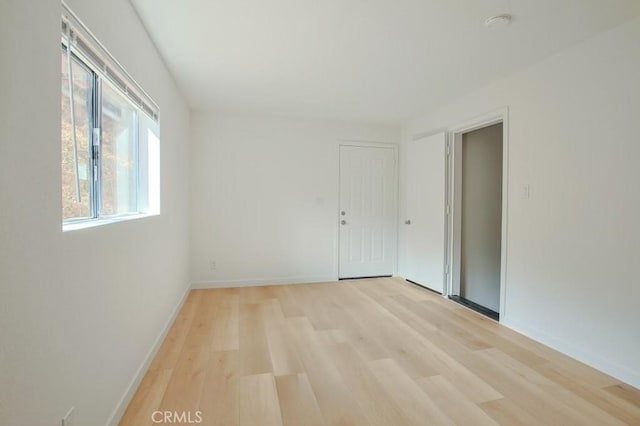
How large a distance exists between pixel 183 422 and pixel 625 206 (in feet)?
10.1

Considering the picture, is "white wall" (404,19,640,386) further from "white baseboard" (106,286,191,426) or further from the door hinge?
the door hinge

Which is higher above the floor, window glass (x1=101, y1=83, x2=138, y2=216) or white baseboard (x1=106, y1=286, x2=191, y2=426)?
window glass (x1=101, y1=83, x2=138, y2=216)

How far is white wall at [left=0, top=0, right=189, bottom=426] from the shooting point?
0.90 meters

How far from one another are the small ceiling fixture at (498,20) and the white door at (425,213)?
184 centimetres

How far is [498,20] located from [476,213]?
254 cm

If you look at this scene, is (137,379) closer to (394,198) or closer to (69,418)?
(69,418)

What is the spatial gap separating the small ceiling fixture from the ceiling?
1.5 inches

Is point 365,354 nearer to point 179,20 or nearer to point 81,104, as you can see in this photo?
point 81,104

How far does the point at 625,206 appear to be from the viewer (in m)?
2.12

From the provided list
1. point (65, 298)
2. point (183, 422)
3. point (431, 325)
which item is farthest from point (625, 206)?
Result: point (65, 298)

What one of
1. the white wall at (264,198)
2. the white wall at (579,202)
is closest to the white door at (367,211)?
the white wall at (264,198)

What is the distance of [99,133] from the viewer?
1.72m
